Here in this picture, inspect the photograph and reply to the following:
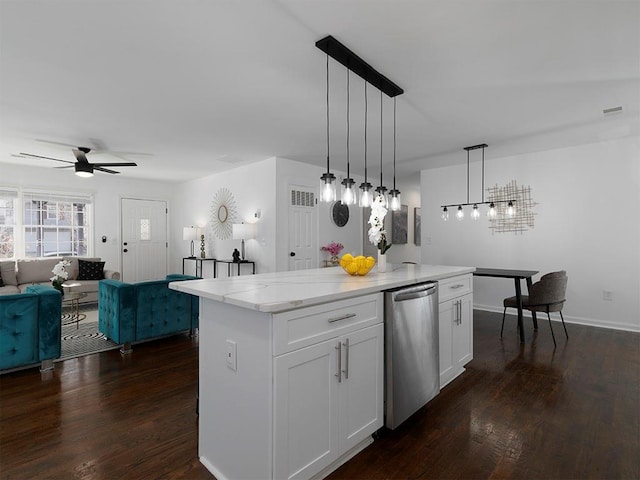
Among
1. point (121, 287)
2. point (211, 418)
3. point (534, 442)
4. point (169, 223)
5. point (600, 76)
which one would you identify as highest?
point (600, 76)

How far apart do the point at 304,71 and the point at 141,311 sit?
290 cm

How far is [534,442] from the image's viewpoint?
2020 mm

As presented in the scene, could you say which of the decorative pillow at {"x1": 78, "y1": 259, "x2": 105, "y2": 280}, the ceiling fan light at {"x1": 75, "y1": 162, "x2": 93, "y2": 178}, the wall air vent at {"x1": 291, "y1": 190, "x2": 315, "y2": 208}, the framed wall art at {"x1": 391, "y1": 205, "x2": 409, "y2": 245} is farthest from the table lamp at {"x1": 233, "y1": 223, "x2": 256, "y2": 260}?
the framed wall art at {"x1": 391, "y1": 205, "x2": 409, "y2": 245}

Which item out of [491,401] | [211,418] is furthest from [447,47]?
[211,418]

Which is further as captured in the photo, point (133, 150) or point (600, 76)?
point (133, 150)

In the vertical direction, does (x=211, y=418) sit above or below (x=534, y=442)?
above

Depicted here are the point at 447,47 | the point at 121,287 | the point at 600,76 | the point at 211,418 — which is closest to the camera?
the point at 211,418

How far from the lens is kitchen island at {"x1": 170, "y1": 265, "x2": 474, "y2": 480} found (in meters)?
1.49

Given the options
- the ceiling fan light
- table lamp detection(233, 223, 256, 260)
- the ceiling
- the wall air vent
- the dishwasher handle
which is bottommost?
the dishwasher handle

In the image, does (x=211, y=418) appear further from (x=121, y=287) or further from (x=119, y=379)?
(x=121, y=287)

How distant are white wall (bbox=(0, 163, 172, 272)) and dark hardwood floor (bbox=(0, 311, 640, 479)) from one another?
426cm

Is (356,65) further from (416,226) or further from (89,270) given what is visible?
(416,226)

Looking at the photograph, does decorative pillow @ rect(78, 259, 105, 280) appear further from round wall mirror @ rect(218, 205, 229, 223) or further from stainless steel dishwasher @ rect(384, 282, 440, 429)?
stainless steel dishwasher @ rect(384, 282, 440, 429)

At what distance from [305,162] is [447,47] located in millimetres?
3734
